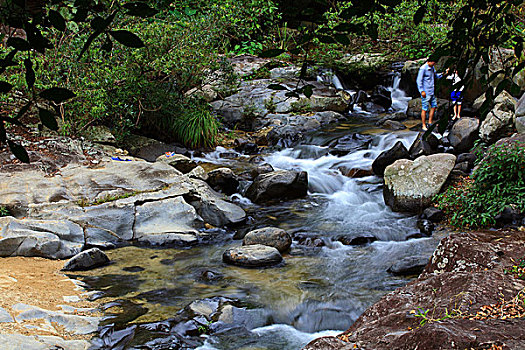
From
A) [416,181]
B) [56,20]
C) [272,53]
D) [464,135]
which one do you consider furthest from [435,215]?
[56,20]

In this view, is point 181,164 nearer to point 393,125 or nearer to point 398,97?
point 393,125

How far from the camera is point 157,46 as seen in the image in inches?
428

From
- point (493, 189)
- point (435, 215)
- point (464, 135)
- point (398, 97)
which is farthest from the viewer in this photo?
point (398, 97)

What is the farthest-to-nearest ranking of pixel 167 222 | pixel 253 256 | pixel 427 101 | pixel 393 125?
pixel 393 125
pixel 427 101
pixel 167 222
pixel 253 256

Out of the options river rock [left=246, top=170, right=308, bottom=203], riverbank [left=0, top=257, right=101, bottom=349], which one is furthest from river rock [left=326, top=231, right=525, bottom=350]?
river rock [left=246, top=170, right=308, bottom=203]

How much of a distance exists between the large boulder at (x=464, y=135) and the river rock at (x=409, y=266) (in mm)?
4565

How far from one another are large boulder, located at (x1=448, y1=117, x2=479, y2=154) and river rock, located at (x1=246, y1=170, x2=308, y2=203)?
11.1ft

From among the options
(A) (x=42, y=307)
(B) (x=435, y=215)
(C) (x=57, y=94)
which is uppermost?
(C) (x=57, y=94)

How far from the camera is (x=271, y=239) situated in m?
6.70

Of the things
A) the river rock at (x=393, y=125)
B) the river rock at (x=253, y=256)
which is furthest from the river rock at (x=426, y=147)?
the river rock at (x=253, y=256)

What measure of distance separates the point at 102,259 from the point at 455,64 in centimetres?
536

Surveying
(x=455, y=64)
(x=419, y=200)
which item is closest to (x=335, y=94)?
(x=419, y=200)

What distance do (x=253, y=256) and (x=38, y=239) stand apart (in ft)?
9.52

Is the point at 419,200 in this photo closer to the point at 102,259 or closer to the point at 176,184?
the point at 176,184
